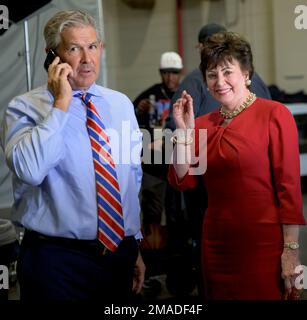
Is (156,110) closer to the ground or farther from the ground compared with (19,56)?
closer to the ground

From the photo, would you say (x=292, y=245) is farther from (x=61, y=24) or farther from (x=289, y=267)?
(x=61, y=24)

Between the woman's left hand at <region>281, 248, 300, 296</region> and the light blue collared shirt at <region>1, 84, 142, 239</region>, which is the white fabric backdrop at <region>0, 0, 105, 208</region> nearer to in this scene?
the light blue collared shirt at <region>1, 84, 142, 239</region>

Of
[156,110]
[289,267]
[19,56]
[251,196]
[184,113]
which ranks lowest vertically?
[289,267]

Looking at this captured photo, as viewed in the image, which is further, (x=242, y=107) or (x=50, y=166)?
(x=242, y=107)

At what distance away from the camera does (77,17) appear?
133 centimetres

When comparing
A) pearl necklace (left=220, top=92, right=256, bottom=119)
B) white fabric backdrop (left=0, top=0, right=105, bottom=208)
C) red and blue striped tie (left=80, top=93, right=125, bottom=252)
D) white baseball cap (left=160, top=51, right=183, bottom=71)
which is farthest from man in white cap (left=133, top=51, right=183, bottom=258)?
red and blue striped tie (left=80, top=93, right=125, bottom=252)

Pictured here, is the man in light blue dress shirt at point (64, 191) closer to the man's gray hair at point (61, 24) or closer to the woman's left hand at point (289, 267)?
the man's gray hair at point (61, 24)

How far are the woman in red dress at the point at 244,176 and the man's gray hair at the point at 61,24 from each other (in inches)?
13.0

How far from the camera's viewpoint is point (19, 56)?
318 centimetres

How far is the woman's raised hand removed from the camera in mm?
1462

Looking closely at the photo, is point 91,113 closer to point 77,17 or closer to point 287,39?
point 77,17

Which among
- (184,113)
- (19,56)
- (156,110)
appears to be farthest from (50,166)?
(156,110)

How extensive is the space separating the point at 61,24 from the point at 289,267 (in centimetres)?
84

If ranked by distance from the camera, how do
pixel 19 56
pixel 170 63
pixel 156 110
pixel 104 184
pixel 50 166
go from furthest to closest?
pixel 170 63
pixel 156 110
pixel 19 56
pixel 104 184
pixel 50 166
